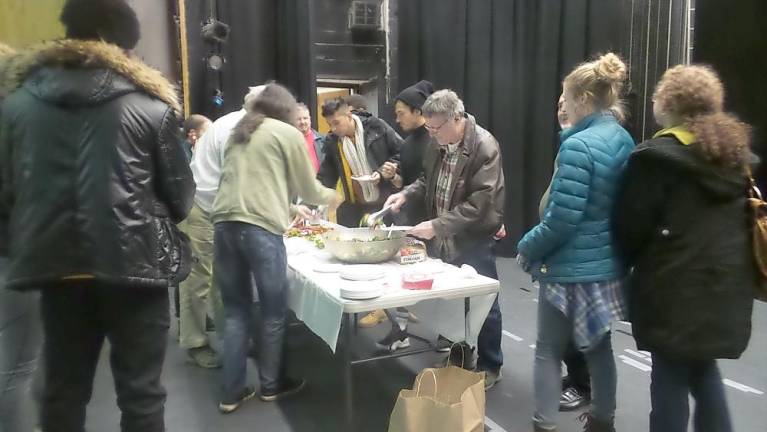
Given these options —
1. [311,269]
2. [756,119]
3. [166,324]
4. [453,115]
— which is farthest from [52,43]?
[756,119]

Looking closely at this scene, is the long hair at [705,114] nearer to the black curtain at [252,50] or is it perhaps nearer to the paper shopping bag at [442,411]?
the paper shopping bag at [442,411]

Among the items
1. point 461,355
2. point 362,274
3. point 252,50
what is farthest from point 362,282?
point 252,50

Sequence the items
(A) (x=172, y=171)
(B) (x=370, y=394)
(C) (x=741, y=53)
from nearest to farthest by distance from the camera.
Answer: (A) (x=172, y=171) → (B) (x=370, y=394) → (C) (x=741, y=53)

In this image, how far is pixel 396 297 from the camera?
74.8 inches

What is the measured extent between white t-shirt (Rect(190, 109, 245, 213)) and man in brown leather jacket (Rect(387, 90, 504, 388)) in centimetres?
91

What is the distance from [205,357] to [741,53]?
3803 millimetres

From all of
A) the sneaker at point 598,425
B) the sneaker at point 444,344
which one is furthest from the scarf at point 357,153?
the sneaker at point 598,425

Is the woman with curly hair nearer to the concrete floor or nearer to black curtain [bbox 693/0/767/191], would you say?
the concrete floor

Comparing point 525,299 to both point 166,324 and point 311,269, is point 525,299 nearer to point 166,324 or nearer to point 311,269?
point 311,269

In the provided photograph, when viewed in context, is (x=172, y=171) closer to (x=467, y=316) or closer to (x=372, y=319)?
(x=467, y=316)

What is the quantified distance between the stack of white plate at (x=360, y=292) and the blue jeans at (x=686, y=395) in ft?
2.78

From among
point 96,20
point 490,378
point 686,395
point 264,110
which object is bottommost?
point 490,378

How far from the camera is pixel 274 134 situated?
7.47 feet

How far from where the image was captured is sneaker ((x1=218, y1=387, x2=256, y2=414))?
7.84 feet
